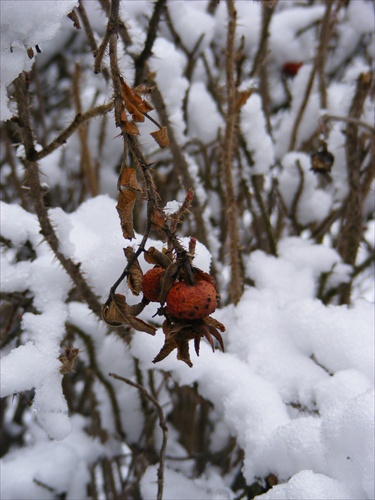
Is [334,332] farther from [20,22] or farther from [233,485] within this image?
[20,22]

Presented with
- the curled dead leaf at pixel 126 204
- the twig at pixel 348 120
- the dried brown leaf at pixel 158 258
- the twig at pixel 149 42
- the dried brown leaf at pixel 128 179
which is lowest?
the dried brown leaf at pixel 158 258

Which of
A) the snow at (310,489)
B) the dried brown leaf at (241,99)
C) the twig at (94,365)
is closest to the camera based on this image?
the snow at (310,489)

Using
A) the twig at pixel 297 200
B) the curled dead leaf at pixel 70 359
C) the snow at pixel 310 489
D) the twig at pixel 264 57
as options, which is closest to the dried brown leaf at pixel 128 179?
the curled dead leaf at pixel 70 359

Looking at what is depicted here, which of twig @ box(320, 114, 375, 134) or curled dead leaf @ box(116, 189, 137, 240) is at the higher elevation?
twig @ box(320, 114, 375, 134)

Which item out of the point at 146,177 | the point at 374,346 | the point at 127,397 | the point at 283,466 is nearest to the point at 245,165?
the point at 374,346

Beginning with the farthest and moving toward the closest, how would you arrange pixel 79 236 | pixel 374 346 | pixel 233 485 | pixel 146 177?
pixel 233 485
pixel 79 236
pixel 374 346
pixel 146 177

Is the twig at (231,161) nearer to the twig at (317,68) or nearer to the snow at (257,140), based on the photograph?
the snow at (257,140)

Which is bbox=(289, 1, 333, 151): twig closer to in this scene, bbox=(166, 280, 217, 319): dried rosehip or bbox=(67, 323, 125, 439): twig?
bbox=(67, 323, 125, 439): twig

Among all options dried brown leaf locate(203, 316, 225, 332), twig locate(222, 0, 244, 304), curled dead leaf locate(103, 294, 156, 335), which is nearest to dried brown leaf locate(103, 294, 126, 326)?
curled dead leaf locate(103, 294, 156, 335)
